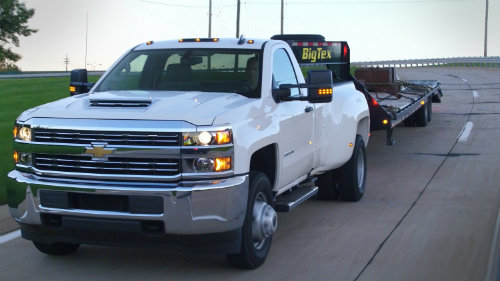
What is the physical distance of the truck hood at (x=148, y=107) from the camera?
605 cm

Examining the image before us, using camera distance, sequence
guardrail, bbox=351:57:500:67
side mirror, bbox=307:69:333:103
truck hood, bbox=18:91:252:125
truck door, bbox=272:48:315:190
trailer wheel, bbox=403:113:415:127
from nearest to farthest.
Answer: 1. truck hood, bbox=18:91:252:125
2. truck door, bbox=272:48:315:190
3. side mirror, bbox=307:69:333:103
4. trailer wheel, bbox=403:113:415:127
5. guardrail, bbox=351:57:500:67

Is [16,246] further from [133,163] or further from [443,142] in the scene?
[443,142]

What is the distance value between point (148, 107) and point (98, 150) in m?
0.53

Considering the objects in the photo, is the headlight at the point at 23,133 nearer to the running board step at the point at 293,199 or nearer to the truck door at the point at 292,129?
the truck door at the point at 292,129

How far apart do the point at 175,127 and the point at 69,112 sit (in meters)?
0.97

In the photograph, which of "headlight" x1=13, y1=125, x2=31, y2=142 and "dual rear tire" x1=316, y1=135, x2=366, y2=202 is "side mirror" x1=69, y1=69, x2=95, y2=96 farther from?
"dual rear tire" x1=316, y1=135, x2=366, y2=202

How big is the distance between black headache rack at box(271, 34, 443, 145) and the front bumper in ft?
16.4

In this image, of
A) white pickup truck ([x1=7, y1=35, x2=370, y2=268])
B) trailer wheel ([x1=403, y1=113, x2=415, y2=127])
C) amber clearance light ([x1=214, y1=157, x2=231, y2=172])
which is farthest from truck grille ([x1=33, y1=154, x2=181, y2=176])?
trailer wheel ([x1=403, y1=113, x2=415, y2=127])

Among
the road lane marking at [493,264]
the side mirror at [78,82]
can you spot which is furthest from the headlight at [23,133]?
the road lane marking at [493,264]

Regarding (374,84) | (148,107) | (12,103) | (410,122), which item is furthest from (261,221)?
(12,103)

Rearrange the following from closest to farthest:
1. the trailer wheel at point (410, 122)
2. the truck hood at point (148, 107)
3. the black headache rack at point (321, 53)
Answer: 1. the truck hood at point (148, 107)
2. the black headache rack at point (321, 53)
3. the trailer wheel at point (410, 122)

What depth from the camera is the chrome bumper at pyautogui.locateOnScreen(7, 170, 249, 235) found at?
5840 millimetres

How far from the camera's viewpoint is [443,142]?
1630 cm

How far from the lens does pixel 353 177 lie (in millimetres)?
9594
